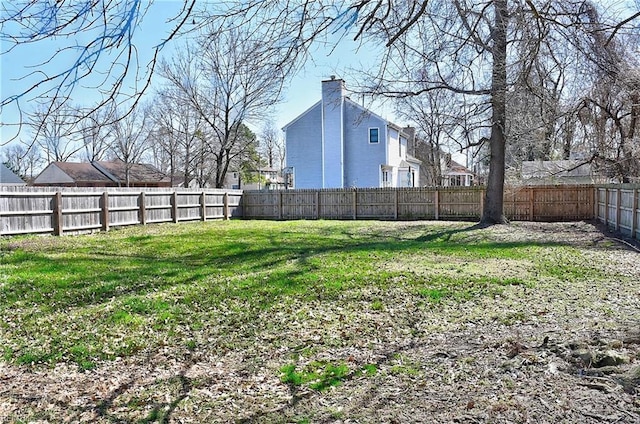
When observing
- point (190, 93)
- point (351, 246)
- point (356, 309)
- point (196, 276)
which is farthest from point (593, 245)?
point (190, 93)

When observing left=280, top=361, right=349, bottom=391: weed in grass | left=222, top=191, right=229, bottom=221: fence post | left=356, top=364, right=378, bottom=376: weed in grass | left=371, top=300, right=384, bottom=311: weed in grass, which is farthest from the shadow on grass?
left=222, top=191, right=229, bottom=221: fence post

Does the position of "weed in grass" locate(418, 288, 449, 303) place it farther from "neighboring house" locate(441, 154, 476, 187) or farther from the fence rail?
"neighboring house" locate(441, 154, 476, 187)

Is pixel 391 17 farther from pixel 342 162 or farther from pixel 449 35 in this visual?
pixel 342 162

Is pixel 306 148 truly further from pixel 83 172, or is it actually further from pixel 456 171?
pixel 456 171

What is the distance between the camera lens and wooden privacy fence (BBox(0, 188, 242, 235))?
44.2 ft

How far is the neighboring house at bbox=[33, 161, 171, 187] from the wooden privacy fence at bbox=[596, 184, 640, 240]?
3452 cm

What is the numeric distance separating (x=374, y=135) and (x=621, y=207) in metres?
16.4

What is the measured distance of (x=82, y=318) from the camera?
6086 millimetres

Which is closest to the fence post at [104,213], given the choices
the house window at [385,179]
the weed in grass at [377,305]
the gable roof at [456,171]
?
the weed in grass at [377,305]

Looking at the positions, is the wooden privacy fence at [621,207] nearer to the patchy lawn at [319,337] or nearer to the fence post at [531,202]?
the fence post at [531,202]

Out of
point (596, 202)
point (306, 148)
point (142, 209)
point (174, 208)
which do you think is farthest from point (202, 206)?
point (596, 202)

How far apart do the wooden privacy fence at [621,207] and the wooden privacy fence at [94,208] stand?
1577cm

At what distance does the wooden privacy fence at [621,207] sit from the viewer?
13.3 meters

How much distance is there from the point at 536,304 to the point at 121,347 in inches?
204
